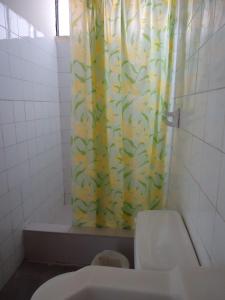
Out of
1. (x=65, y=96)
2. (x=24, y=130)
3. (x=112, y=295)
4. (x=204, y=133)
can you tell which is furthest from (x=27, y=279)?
(x=65, y=96)

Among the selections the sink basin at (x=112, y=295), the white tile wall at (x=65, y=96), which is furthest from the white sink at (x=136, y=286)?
the white tile wall at (x=65, y=96)

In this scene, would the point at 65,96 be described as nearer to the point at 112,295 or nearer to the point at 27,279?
the point at 27,279

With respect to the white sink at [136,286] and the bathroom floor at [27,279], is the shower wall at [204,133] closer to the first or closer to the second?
the white sink at [136,286]

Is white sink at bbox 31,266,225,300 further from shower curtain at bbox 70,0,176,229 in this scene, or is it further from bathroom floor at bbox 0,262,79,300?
bathroom floor at bbox 0,262,79,300

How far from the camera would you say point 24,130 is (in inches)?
63.1

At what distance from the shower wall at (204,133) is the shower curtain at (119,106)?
0.70 ft

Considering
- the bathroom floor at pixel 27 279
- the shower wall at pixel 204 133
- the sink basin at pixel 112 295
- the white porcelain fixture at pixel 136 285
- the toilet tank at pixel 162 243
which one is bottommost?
the bathroom floor at pixel 27 279

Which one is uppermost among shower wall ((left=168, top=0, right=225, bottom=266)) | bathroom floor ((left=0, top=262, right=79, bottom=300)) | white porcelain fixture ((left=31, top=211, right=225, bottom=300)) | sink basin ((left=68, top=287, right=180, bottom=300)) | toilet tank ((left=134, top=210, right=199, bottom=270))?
shower wall ((left=168, top=0, right=225, bottom=266))

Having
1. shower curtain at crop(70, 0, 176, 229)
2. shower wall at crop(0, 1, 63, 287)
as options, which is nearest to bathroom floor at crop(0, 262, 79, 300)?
shower wall at crop(0, 1, 63, 287)

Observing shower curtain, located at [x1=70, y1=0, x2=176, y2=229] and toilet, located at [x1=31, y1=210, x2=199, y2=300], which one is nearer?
toilet, located at [x1=31, y1=210, x2=199, y2=300]

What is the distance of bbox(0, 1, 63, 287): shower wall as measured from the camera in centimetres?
138

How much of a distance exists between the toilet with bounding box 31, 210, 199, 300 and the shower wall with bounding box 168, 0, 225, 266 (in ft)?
0.16

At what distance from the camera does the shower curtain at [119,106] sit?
4.38ft

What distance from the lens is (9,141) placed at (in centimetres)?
141
